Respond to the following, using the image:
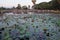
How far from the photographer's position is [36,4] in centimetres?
1069

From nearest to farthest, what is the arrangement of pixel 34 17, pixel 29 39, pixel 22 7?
pixel 29 39 → pixel 34 17 → pixel 22 7

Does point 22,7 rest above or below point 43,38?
above

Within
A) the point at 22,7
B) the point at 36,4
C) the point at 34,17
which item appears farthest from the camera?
the point at 36,4

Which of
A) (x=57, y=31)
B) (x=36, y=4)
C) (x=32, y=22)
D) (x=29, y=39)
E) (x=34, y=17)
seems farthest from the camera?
(x=36, y=4)

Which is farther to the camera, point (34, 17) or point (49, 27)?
point (34, 17)

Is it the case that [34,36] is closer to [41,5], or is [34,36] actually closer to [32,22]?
[32,22]

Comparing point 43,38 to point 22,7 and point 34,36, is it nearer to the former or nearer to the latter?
point 34,36

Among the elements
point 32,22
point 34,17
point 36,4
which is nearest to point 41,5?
point 36,4

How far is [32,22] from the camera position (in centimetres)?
582

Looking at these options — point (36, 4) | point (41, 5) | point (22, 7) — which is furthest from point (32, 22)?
point (41, 5)

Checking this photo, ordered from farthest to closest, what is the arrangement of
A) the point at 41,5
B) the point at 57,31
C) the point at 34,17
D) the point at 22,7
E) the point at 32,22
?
the point at 41,5, the point at 22,7, the point at 34,17, the point at 32,22, the point at 57,31

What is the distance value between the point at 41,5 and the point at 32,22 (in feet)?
18.9

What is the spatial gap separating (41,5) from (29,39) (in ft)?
22.4

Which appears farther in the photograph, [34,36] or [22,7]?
[22,7]
